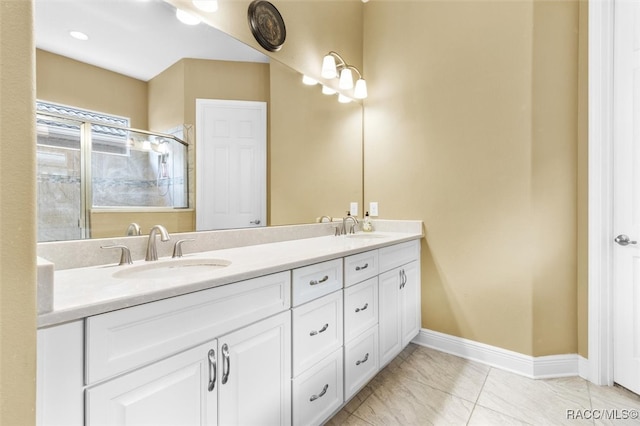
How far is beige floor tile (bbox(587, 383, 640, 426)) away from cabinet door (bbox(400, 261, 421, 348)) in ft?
3.11

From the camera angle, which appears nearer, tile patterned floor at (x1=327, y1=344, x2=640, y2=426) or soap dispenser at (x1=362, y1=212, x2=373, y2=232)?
tile patterned floor at (x1=327, y1=344, x2=640, y2=426)

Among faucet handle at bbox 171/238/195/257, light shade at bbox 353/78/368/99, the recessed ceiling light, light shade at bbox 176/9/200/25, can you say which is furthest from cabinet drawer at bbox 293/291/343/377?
light shade at bbox 353/78/368/99

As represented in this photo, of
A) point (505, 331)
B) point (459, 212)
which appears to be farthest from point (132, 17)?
point (505, 331)

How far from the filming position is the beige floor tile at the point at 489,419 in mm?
1443

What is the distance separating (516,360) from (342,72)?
2272 millimetres

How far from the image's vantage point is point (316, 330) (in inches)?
51.4

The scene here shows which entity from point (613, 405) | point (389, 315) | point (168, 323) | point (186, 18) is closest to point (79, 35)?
point (186, 18)

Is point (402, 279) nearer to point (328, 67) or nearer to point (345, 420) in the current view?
point (345, 420)

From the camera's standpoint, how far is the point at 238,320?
99 cm

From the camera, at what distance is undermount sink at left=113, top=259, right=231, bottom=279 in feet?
3.62

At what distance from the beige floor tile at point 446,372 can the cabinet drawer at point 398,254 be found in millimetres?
664

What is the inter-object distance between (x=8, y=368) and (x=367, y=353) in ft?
4.67

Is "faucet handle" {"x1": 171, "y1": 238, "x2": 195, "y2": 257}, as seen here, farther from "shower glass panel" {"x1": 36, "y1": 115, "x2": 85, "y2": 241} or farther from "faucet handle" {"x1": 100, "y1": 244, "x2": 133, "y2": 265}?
"shower glass panel" {"x1": 36, "y1": 115, "x2": 85, "y2": 241}

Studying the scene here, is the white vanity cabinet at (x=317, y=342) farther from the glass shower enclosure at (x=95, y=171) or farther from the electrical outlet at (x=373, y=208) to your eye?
the electrical outlet at (x=373, y=208)
